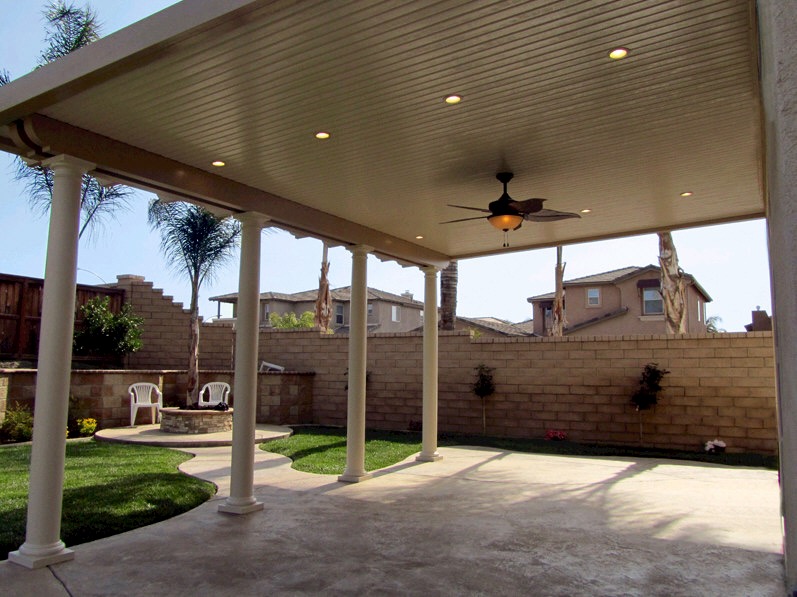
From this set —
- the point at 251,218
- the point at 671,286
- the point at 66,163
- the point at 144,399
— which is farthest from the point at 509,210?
the point at 671,286

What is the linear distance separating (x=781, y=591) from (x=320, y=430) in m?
9.44

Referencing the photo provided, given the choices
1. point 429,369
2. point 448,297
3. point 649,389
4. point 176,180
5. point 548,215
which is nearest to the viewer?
point 176,180

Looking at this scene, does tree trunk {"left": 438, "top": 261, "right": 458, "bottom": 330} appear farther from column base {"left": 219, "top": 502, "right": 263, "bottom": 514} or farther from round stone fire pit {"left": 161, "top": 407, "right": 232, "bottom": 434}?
column base {"left": 219, "top": 502, "right": 263, "bottom": 514}

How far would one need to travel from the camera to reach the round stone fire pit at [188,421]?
34.9 feet

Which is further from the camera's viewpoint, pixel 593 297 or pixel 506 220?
pixel 593 297

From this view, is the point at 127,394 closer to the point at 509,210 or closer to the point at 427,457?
the point at 427,457

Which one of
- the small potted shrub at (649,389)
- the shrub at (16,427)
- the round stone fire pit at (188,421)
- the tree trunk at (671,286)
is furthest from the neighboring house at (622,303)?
the shrub at (16,427)

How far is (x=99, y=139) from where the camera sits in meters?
4.53

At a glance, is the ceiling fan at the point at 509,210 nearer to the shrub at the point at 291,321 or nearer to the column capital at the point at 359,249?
the column capital at the point at 359,249

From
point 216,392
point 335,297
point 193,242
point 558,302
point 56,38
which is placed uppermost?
point 56,38

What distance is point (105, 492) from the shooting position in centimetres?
600

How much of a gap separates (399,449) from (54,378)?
20.0 feet

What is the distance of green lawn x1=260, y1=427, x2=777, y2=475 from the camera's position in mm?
8430

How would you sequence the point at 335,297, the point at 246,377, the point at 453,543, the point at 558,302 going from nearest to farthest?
the point at 453,543 → the point at 246,377 → the point at 558,302 → the point at 335,297
